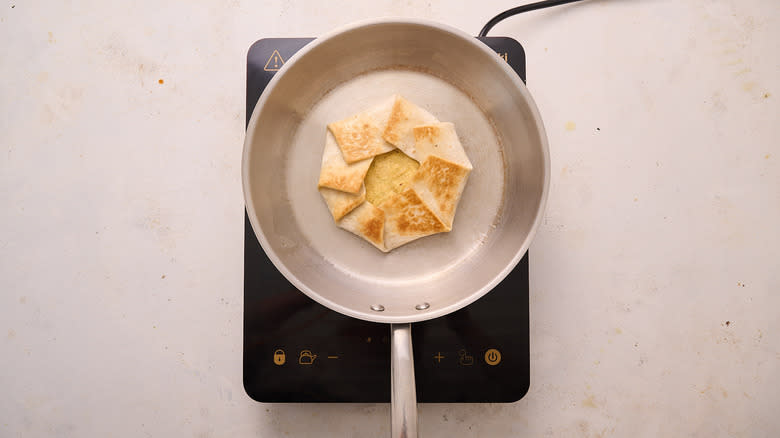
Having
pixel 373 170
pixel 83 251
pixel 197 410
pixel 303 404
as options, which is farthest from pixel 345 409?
pixel 83 251

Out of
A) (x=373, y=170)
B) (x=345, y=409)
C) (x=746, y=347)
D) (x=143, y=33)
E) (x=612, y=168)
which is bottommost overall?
(x=746, y=347)

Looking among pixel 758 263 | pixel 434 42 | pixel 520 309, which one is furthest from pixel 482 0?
pixel 758 263

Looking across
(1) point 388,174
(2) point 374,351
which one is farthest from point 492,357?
(1) point 388,174

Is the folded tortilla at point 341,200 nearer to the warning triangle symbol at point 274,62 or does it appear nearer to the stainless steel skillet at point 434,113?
the stainless steel skillet at point 434,113

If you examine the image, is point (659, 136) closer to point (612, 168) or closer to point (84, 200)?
point (612, 168)

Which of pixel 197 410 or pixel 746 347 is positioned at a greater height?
pixel 197 410

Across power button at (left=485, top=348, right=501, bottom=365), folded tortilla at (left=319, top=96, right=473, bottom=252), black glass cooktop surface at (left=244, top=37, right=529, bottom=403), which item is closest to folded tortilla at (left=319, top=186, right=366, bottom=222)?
folded tortilla at (left=319, top=96, right=473, bottom=252)

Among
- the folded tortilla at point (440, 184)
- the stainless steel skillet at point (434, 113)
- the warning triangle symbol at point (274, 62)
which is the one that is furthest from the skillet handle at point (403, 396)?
the warning triangle symbol at point (274, 62)
